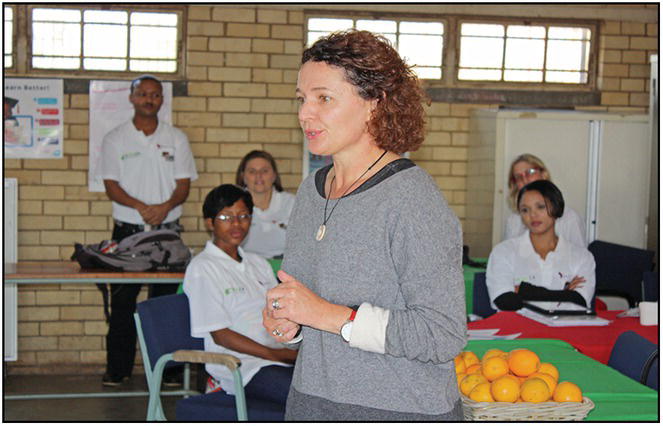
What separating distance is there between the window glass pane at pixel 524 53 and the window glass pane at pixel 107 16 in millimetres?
2883

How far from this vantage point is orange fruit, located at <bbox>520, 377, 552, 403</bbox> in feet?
7.39

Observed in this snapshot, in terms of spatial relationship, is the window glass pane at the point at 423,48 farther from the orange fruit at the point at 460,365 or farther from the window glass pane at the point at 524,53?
the orange fruit at the point at 460,365

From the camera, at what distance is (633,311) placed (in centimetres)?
423

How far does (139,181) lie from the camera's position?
6242 millimetres

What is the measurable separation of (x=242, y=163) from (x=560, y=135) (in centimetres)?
229

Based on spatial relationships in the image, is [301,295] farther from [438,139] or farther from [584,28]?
[584,28]

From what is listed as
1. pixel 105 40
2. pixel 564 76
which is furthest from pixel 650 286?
pixel 105 40

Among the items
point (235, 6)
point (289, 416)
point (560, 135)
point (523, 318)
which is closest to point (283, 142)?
point (235, 6)

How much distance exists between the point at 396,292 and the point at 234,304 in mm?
2421

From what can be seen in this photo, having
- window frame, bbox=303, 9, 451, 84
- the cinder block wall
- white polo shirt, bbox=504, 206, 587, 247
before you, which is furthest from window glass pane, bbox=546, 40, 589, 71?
the cinder block wall

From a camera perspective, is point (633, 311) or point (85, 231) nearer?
point (633, 311)

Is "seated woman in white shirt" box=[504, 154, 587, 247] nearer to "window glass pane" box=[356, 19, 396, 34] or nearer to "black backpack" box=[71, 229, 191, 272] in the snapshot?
"window glass pane" box=[356, 19, 396, 34]

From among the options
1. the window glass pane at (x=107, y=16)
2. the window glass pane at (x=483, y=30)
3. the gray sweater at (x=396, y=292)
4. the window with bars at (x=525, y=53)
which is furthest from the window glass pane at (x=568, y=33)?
the gray sweater at (x=396, y=292)

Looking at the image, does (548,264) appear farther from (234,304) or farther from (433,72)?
(433,72)
